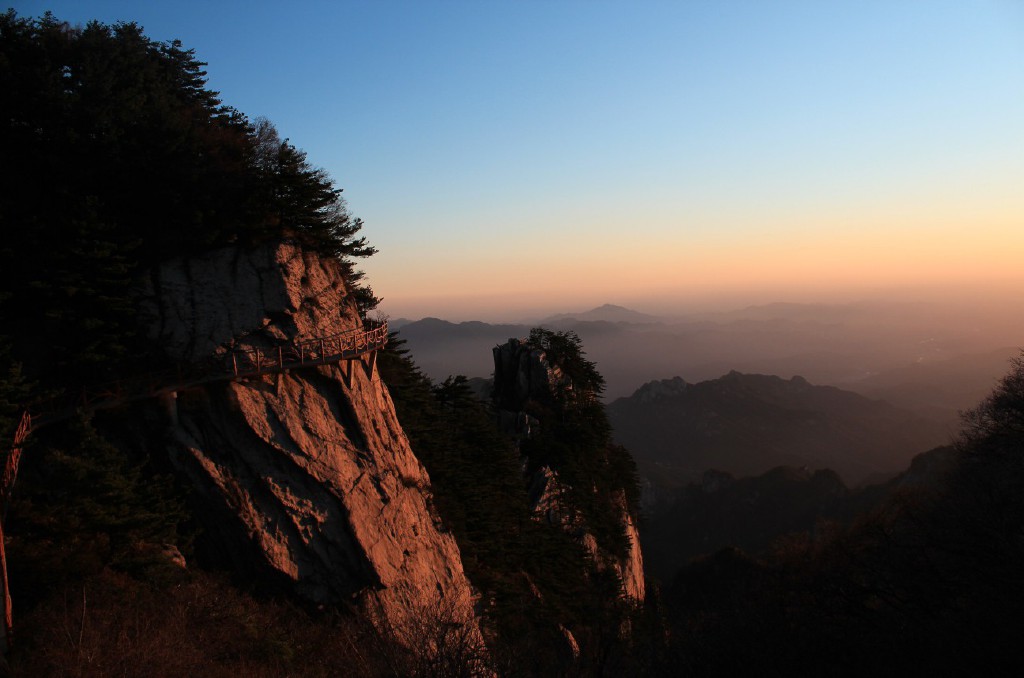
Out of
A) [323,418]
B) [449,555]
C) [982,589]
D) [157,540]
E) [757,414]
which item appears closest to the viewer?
[157,540]

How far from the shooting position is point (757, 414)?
196 meters

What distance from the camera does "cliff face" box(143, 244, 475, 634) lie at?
1819 cm

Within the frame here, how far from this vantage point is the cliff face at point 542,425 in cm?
3594

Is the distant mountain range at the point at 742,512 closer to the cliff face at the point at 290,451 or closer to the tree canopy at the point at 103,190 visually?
the cliff face at the point at 290,451

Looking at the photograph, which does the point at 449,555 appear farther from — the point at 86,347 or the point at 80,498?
the point at 86,347

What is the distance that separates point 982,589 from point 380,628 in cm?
2164

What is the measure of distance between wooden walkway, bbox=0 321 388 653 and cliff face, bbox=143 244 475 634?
1.41 feet

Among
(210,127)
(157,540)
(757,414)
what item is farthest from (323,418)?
(757,414)

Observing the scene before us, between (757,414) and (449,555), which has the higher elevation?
(449,555)

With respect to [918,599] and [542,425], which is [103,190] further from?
[918,599]

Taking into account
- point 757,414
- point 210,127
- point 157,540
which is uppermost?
point 210,127

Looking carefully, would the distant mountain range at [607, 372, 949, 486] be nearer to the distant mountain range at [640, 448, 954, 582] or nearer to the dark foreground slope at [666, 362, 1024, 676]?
the distant mountain range at [640, 448, 954, 582]

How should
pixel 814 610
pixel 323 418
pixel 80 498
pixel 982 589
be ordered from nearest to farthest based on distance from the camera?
pixel 80 498 → pixel 982 589 → pixel 323 418 → pixel 814 610

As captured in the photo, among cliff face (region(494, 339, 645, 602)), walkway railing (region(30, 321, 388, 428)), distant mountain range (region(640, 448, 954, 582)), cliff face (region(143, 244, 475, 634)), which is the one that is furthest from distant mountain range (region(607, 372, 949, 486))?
walkway railing (region(30, 321, 388, 428))
